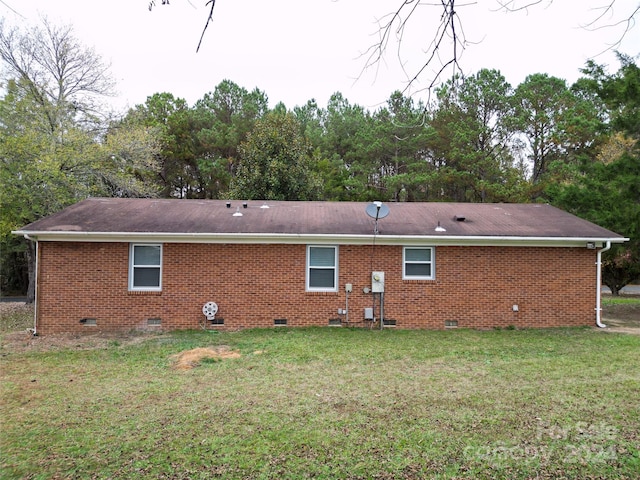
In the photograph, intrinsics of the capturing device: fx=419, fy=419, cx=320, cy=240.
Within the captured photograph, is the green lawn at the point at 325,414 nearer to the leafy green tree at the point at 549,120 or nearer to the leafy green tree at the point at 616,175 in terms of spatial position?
the leafy green tree at the point at 616,175

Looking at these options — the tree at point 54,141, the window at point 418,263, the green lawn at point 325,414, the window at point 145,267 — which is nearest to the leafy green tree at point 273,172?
the tree at point 54,141

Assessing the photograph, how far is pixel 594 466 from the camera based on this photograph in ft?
11.2

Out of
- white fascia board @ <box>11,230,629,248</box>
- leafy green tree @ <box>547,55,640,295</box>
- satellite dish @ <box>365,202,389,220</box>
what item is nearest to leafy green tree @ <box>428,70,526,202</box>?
leafy green tree @ <box>547,55,640,295</box>

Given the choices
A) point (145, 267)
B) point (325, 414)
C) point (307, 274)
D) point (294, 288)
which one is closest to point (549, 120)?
point (307, 274)

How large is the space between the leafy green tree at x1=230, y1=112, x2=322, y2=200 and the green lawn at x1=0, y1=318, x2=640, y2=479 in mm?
11253

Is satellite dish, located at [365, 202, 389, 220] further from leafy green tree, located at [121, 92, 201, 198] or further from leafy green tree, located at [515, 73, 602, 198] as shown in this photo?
leafy green tree, located at [121, 92, 201, 198]

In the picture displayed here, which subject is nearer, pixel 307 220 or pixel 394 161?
pixel 307 220

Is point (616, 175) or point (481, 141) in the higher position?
point (481, 141)

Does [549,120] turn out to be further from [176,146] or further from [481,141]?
[176,146]

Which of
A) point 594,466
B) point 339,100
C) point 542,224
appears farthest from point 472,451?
point 339,100

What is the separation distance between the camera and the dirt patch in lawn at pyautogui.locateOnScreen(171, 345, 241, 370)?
22.7 ft

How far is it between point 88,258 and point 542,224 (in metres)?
11.8

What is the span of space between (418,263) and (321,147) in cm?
1928

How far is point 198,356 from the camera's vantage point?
24.3 ft
